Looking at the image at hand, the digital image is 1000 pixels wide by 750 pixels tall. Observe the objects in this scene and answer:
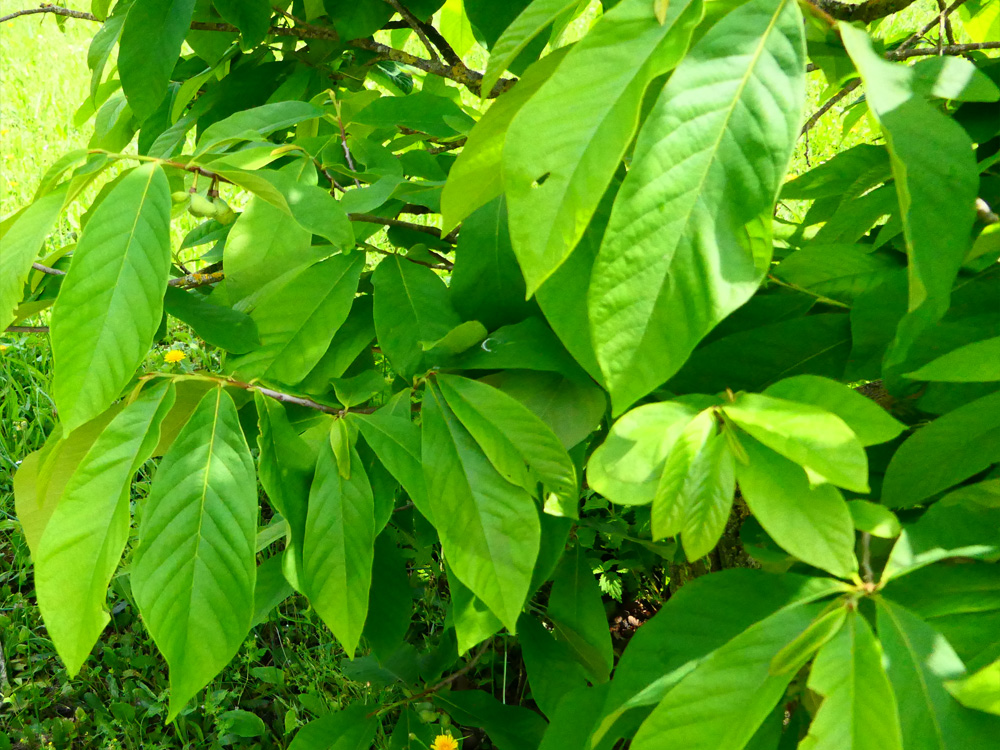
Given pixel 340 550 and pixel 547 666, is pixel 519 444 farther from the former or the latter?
pixel 547 666

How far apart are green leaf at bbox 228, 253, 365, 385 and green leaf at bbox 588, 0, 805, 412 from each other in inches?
16.0

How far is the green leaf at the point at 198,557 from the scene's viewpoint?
0.63 metres

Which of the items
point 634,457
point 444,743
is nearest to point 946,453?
point 634,457

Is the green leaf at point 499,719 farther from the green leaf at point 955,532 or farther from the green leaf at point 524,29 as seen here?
the green leaf at point 524,29

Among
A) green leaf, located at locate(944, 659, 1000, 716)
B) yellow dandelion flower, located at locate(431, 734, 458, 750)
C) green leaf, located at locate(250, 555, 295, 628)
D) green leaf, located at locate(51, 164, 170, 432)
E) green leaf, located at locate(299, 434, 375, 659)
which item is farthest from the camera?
yellow dandelion flower, located at locate(431, 734, 458, 750)

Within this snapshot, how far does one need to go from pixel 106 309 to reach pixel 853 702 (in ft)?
1.75

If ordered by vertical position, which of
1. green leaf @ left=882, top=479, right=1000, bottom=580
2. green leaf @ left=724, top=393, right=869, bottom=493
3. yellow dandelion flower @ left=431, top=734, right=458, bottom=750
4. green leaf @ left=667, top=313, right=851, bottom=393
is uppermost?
green leaf @ left=724, top=393, right=869, bottom=493

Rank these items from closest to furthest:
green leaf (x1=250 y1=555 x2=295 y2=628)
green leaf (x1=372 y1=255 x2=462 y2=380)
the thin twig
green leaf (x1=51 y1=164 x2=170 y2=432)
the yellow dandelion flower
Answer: green leaf (x1=51 y1=164 x2=170 y2=432), green leaf (x1=372 y1=255 x2=462 y2=380), green leaf (x1=250 y1=555 x2=295 y2=628), the thin twig, the yellow dandelion flower

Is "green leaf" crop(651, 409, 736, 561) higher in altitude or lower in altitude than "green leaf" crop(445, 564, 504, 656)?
higher

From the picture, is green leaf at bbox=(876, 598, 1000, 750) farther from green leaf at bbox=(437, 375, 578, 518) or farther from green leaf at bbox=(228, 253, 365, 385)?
green leaf at bbox=(228, 253, 365, 385)

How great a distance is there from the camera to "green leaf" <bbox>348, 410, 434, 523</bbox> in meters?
0.73

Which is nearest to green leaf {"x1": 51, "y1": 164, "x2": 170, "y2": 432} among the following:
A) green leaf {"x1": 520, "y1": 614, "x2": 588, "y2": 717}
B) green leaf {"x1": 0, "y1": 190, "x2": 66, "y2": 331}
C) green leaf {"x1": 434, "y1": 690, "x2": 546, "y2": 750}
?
green leaf {"x1": 0, "y1": 190, "x2": 66, "y2": 331}

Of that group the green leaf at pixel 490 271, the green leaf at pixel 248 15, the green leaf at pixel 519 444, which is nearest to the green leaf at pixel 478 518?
the green leaf at pixel 519 444

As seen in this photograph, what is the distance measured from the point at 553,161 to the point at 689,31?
0.35 feet
